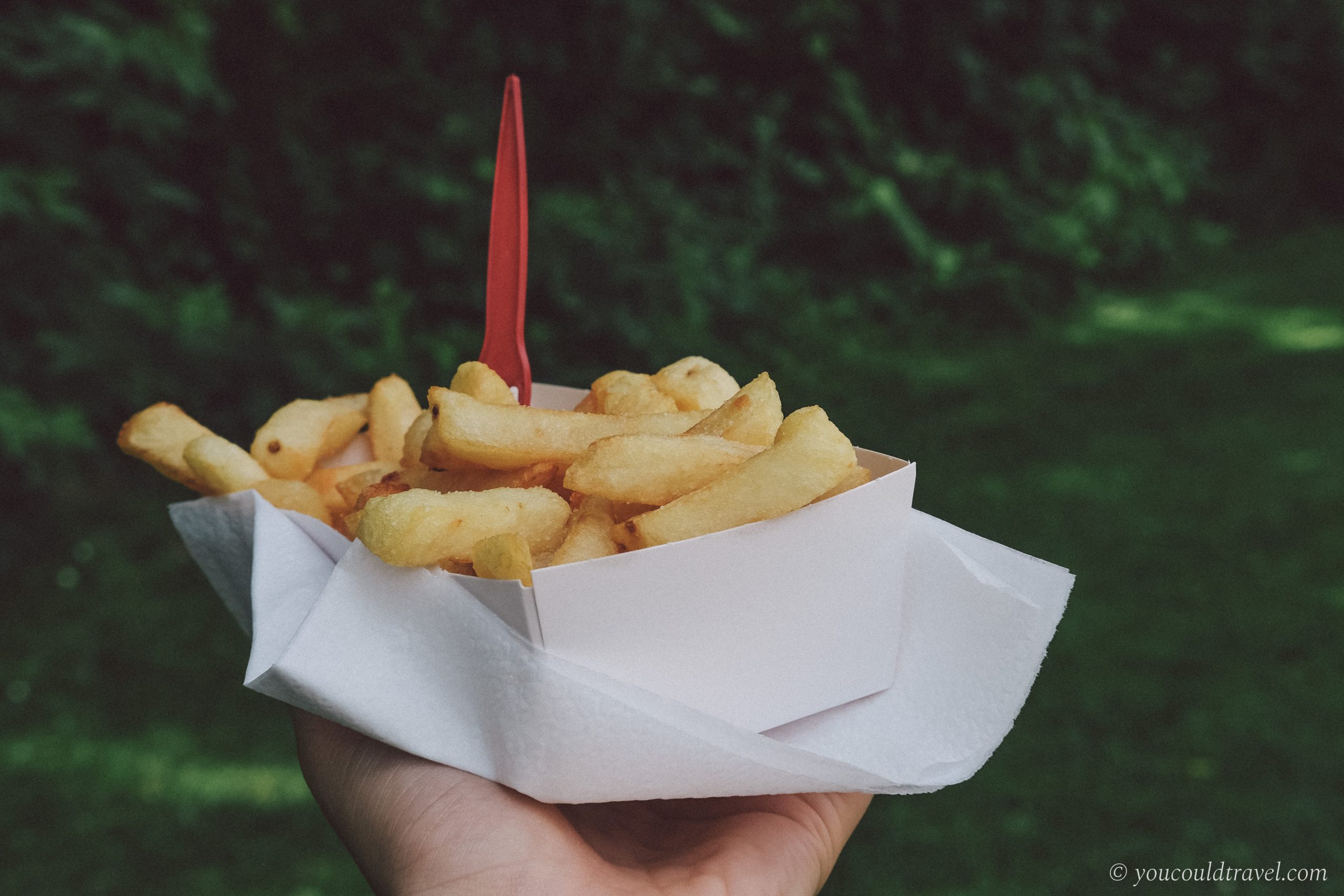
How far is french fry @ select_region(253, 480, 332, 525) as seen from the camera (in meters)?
1.66

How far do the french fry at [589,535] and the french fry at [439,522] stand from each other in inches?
2.0

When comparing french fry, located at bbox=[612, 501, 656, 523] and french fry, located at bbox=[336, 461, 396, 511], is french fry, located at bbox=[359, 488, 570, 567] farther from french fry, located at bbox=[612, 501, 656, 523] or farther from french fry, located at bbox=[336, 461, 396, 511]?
french fry, located at bbox=[336, 461, 396, 511]

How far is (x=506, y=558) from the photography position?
122 cm

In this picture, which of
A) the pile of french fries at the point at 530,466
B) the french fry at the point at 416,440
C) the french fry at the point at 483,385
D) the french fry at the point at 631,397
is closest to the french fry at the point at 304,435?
the pile of french fries at the point at 530,466

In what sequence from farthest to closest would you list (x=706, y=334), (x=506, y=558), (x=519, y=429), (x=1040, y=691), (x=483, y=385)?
1. (x=706, y=334)
2. (x=1040, y=691)
3. (x=483, y=385)
4. (x=519, y=429)
5. (x=506, y=558)

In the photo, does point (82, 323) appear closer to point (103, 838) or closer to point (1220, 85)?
point (103, 838)

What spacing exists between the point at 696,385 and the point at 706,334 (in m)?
4.54

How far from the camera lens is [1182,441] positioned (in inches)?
209

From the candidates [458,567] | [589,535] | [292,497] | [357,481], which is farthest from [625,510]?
[292,497]

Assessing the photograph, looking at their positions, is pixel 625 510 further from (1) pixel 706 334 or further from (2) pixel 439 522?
(1) pixel 706 334

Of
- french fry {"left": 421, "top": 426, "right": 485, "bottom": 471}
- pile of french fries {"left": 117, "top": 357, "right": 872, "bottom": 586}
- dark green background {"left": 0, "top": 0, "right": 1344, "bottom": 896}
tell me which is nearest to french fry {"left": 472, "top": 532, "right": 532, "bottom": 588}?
pile of french fries {"left": 117, "top": 357, "right": 872, "bottom": 586}

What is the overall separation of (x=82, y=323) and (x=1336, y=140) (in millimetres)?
12021

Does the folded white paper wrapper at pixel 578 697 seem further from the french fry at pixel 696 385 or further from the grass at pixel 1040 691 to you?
the grass at pixel 1040 691


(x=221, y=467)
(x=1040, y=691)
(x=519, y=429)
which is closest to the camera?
(x=519, y=429)
